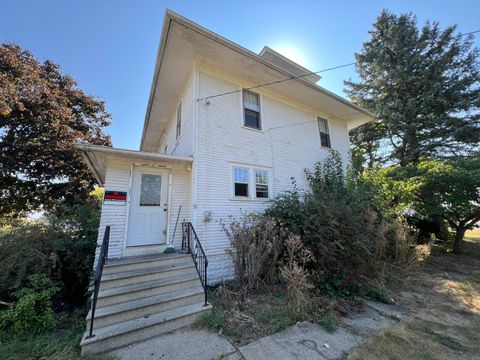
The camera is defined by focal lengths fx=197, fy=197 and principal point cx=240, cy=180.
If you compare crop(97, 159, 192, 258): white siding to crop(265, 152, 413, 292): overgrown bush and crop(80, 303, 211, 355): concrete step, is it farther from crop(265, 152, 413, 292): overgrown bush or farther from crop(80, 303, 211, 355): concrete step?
crop(265, 152, 413, 292): overgrown bush

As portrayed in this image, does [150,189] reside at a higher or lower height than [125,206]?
higher

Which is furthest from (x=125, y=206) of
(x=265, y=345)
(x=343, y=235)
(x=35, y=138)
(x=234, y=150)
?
(x=35, y=138)

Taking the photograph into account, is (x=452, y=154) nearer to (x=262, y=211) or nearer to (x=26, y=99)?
(x=262, y=211)

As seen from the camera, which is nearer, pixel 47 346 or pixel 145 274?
pixel 47 346

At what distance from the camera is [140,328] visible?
3.21 meters

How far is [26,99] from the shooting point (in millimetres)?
9117

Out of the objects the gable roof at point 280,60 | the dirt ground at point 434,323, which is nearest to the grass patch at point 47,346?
the dirt ground at point 434,323

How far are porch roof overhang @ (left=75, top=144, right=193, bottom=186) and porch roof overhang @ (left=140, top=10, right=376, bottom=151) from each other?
3246 millimetres

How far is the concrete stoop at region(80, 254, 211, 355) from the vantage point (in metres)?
3.12

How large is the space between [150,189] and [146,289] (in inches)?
111

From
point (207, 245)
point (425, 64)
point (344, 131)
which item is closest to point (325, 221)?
point (207, 245)

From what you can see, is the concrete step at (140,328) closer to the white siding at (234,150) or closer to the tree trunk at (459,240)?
the white siding at (234,150)

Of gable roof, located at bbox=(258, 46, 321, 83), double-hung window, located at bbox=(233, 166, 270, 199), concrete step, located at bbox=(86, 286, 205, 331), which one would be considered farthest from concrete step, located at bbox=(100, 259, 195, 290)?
gable roof, located at bbox=(258, 46, 321, 83)

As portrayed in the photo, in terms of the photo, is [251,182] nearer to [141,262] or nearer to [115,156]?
[141,262]
